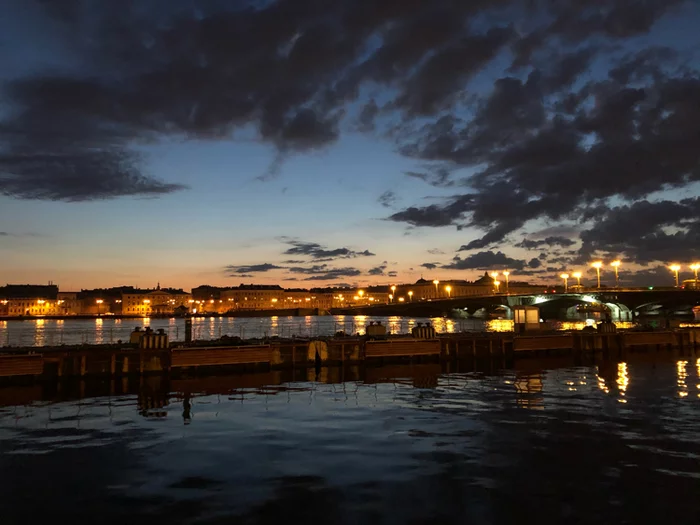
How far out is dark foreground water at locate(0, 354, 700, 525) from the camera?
15633 mm

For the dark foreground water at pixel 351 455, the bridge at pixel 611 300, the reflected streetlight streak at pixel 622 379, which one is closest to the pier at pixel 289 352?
the dark foreground water at pixel 351 455

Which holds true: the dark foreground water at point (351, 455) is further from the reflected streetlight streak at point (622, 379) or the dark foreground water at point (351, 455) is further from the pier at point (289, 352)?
the pier at point (289, 352)

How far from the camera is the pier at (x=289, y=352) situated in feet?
141

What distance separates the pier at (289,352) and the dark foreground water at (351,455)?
494 cm

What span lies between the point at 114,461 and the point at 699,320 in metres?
130

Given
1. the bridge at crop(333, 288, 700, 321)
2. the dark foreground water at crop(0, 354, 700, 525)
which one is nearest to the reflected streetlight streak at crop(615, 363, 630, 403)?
the dark foreground water at crop(0, 354, 700, 525)

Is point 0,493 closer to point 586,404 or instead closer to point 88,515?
point 88,515

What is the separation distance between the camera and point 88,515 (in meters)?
15.4

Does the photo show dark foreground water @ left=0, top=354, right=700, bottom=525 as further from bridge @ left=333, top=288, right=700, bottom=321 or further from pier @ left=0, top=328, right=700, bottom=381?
bridge @ left=333, top=288, right=700, bottom=321

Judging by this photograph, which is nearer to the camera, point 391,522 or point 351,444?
point 391,522

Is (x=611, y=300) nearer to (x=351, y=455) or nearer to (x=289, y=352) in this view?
(x=289, y=352)

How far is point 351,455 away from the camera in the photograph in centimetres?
2108

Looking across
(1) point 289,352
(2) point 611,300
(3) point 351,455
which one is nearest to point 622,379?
(1) point 289,352

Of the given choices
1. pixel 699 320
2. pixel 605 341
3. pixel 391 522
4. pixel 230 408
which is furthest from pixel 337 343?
pixel 699 320
